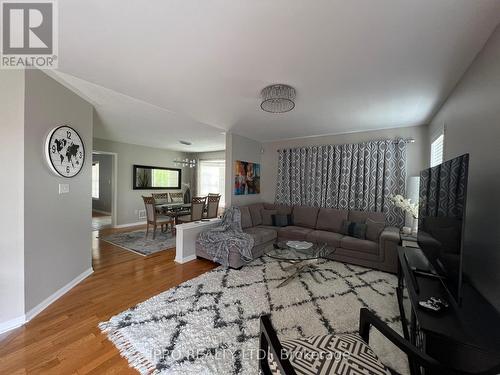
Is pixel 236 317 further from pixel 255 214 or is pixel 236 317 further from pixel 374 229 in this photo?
pixel 374 229

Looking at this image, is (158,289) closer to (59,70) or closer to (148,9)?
(59,70)

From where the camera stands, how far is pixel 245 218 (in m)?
4.10

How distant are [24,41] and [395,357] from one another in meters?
3.75

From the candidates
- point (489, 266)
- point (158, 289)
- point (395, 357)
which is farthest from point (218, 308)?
point (489, 266)

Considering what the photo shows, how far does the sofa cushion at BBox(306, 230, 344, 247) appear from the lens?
346cm

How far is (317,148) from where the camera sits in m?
4.43

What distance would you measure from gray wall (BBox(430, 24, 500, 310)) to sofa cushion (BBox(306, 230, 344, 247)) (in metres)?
1.83

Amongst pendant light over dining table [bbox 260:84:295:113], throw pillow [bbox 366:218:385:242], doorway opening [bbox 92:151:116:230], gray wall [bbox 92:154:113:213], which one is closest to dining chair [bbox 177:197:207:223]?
pendant light over dining table [bbox 260:84:295:113]

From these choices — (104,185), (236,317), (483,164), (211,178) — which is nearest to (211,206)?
(211,178)

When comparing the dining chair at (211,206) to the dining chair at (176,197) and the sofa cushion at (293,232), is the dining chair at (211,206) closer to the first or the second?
the sofa cushion at (293,232)

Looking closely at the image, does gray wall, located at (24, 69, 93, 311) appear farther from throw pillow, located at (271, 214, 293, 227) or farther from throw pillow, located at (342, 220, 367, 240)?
throw pillow, located at (342, 220, 367, 240)

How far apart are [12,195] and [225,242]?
2.35 m

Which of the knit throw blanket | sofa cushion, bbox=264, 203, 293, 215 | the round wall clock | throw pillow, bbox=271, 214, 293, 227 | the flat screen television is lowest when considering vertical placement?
the knit throw blanket

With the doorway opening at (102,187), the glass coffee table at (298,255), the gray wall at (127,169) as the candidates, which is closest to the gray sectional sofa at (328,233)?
the glass coffee table at (298,255)
